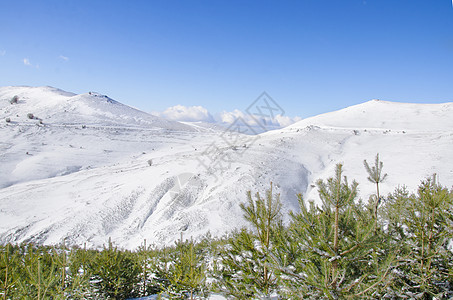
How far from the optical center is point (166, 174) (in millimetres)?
27281

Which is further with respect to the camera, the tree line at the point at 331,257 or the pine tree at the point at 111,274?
the pine tree at the point at 111,274

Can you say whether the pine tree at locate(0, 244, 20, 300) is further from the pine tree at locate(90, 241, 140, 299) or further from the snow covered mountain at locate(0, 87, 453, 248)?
the snow covered mountain at locate(0, 87, 453, 248)

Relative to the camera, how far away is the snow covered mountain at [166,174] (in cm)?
2002

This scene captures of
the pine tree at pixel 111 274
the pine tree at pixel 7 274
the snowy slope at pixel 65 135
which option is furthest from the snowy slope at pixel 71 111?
the pine tree at pixel 7 274

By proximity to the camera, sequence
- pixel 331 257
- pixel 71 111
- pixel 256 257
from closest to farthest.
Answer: pixel 331 257 < pixel 256 257 < pixel 71 111

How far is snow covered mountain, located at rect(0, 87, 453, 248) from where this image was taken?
20016mm

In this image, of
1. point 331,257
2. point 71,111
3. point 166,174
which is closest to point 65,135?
point 71,111

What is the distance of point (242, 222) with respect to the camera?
64.4 feet

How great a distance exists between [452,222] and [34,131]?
60.8 metres

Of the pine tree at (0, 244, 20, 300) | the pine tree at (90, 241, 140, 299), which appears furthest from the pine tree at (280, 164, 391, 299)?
the pine tree at (90, 241, 140, 299)

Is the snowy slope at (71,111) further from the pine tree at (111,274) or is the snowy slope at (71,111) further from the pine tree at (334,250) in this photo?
the pine tree at (334,250)

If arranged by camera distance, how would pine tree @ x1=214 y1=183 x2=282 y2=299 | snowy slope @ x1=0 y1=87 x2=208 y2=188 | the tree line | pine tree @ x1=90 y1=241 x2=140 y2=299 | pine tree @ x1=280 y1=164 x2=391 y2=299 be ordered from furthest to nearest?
snowy slope @ x1=0 y1=87 x2=208 y2=188 < pine tree @ x1=90 y1=241 x2=140 y2=299 < pine tree @ x1=214 y1=183 x2=282 y2=299 < the tree line < pine tree @ x1=280 y1=164 x2=391 y2=299

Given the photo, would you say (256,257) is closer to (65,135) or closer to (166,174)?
(166,174)

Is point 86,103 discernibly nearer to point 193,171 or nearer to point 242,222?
point 193,171
